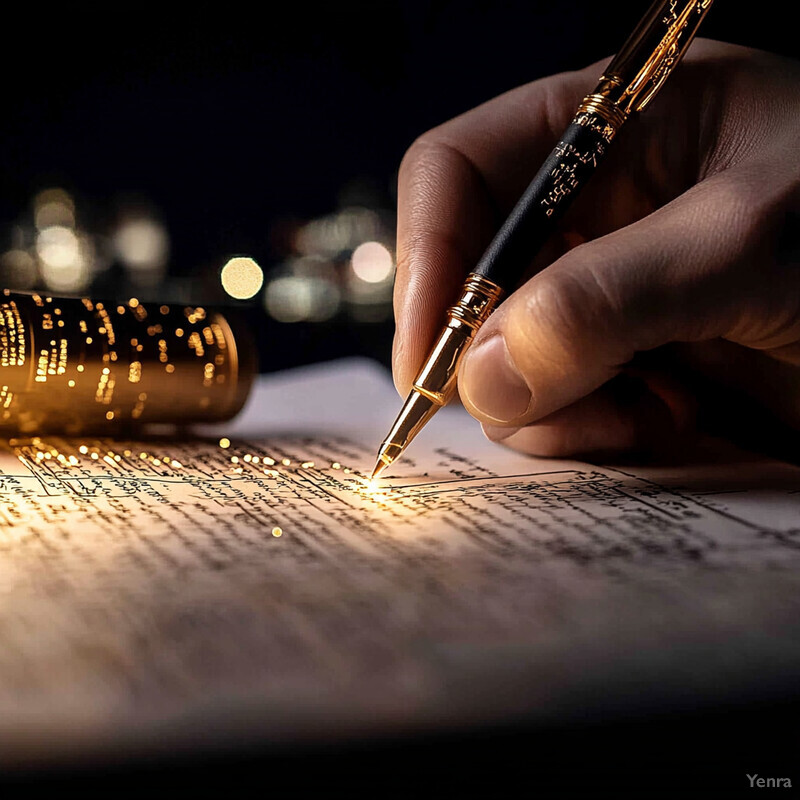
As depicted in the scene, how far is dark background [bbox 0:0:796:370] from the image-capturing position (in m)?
1.78

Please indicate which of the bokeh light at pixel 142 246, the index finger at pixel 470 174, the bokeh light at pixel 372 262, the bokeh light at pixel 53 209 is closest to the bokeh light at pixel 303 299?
the bokeh light at pixel 372 262

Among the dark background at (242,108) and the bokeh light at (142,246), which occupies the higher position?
the dark background at (242,108)

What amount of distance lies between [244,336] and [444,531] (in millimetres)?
354

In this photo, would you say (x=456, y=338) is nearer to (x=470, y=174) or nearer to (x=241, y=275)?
(x=470, y=174)

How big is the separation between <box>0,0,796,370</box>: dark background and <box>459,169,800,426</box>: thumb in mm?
1073

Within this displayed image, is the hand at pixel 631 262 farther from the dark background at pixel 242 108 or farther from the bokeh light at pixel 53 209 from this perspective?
the bokeh light at pixel 53 209

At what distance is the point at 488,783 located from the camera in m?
0.26

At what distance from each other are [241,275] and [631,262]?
1515 millimetres

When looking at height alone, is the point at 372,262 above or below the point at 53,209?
below

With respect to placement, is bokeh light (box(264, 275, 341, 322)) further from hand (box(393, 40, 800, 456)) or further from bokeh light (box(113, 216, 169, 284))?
hand (box(393, 40, 800, 456))

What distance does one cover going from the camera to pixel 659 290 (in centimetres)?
53

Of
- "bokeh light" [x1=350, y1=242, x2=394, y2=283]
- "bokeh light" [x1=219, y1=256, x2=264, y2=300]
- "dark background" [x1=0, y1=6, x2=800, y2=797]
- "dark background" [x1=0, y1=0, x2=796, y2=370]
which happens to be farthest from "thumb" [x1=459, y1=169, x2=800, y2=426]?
"bokeh light" [x1=219, y1=256, x2=264, y2=300]

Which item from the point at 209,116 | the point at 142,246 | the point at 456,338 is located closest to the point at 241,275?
the point at 142,246

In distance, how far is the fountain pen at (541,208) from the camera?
60cm
